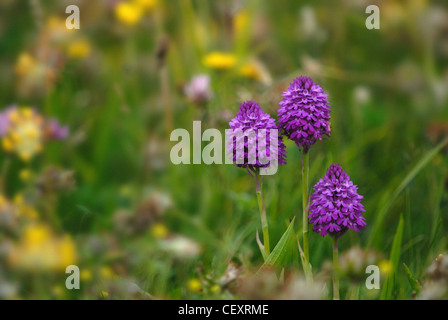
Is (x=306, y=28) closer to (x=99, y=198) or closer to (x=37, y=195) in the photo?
(x=99, y=198)

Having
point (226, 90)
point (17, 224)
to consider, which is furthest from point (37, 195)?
point (226, 90)

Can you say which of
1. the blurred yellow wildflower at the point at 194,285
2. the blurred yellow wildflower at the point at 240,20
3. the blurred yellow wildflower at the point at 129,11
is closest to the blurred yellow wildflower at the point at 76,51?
the blurred yellow wildflower at the point at 129,11

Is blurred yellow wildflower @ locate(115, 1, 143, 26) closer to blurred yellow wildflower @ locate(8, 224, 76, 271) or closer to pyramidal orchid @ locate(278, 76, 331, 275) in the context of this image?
blurred yellow wildflower @ locate(8, 224, 76, 271)

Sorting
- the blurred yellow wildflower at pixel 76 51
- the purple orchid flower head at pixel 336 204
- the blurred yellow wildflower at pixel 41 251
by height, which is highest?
the blurred yellow wildflower at pixel 76 51

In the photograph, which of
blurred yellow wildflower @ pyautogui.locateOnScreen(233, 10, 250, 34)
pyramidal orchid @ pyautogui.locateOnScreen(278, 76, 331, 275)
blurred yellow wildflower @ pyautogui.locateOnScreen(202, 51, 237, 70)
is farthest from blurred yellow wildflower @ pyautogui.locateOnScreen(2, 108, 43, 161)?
pyramidal orchid @ pyautogui.locateOnScreen(278, 76, 331, 275)

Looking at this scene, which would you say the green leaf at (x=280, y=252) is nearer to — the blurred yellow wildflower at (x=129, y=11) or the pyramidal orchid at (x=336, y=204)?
the pyramidal orchid at (x=336, y=204)

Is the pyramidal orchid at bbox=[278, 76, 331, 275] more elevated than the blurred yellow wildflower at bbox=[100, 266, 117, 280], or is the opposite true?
the pyramidal orchid at bbox=[278, 76, 331, 275]

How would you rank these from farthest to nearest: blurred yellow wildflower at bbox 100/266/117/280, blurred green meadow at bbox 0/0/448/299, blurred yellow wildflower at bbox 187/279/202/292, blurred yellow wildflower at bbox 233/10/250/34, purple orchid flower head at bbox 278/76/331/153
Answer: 1. blurred yellow wildflower at bbox 233/10/250/34
2. blurred yellow wildflower at bbox 100/266/117/280
3. blurred green meadow at bbox 0/0/448/299
4. blurred yellow wildflower at bbox 187/279/202/292
5. purple orchid flower head at bbox 278/76/331/153
